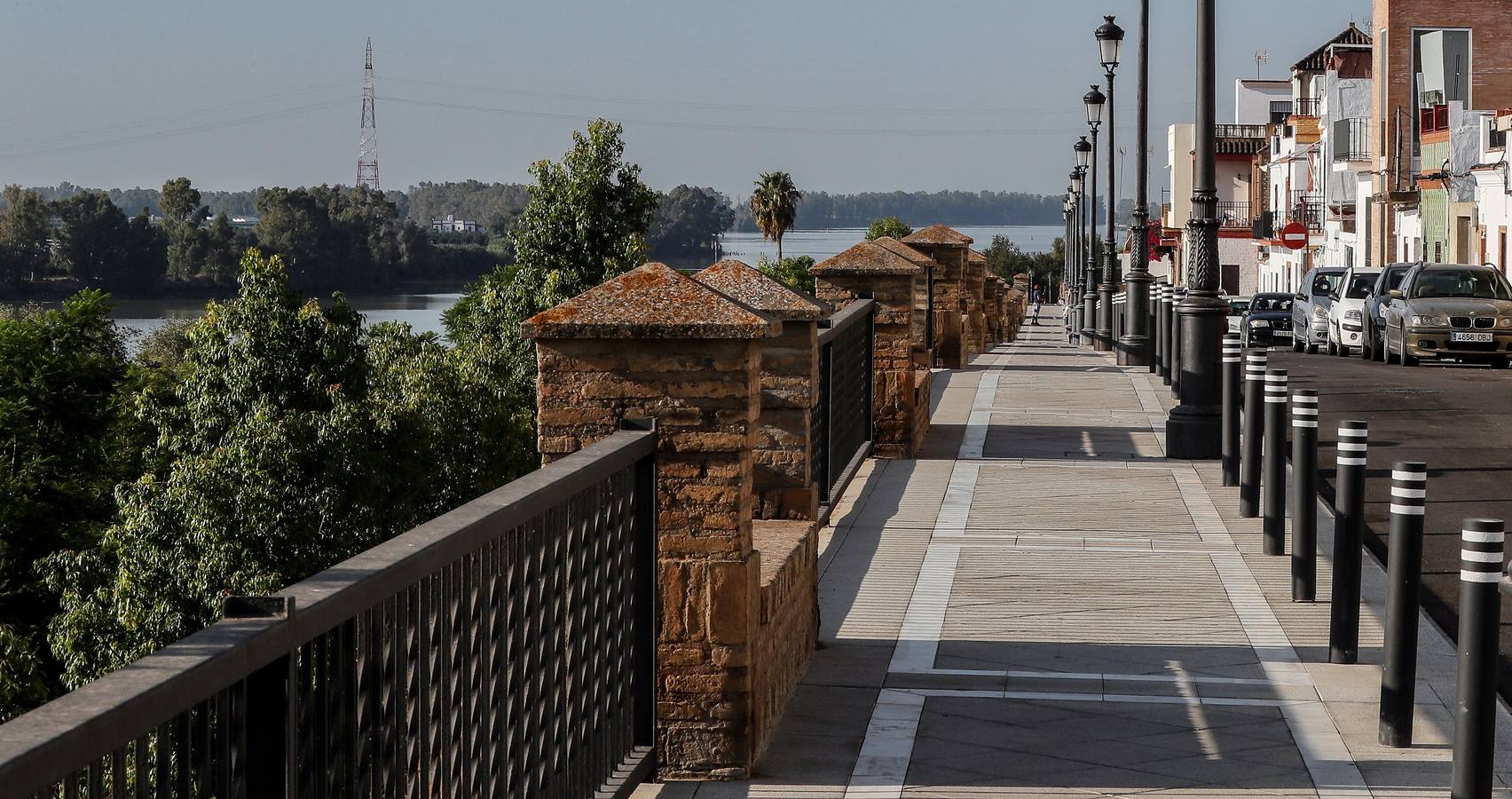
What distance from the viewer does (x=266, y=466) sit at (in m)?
34.1

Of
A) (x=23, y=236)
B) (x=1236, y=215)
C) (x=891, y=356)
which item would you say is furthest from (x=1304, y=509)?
(x=23, y=236)

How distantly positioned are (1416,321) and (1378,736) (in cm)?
2243

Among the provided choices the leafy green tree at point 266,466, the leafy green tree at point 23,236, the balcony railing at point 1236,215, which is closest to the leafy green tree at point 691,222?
A: the leafy green tree at point 23,236

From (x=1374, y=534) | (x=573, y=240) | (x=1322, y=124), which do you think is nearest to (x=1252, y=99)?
(x=1322, y=124)

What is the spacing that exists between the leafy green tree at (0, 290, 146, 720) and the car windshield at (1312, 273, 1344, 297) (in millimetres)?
25288

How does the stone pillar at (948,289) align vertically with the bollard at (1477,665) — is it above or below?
above

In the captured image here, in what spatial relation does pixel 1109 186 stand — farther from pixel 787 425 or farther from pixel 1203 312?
pixel 787 425

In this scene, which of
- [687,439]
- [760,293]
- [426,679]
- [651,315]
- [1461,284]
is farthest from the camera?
[1461,284]

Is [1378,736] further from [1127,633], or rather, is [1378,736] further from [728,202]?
[728,202]

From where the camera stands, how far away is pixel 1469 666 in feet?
16.2

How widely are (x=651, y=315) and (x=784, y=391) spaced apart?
2574 millimetres

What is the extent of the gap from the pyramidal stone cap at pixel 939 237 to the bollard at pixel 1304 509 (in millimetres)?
11775

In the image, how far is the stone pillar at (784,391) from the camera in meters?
7.45

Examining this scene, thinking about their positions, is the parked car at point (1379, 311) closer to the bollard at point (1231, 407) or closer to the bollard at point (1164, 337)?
the bollard at point (1164, 337)
